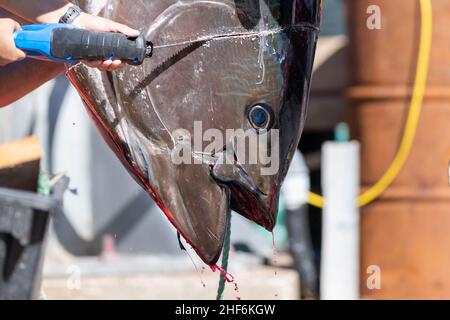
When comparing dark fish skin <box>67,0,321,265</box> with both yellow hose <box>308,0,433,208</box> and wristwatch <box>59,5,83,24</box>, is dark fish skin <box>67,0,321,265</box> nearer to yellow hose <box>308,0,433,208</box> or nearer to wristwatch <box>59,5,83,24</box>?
wristwatch <box>59,5,83,24</box>

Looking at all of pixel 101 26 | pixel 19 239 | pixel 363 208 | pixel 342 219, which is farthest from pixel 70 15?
pixel 363 208

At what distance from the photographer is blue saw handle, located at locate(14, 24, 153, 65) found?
203 centimetres

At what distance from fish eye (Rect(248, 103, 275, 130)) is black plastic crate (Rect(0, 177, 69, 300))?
1239 millimetres

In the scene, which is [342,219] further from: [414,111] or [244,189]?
[244,189]

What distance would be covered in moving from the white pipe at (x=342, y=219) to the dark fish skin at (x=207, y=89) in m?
3.11

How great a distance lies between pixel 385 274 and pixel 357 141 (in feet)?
2.64

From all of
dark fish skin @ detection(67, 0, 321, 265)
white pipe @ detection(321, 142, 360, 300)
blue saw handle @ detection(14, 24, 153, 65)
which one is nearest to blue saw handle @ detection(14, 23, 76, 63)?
blue saw handle @ detection(14, 24, 153, 65)

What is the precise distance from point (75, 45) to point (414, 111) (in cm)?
364

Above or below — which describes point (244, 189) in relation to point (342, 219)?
above

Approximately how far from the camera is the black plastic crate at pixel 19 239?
3.24 metres

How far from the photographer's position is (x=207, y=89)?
2.23m

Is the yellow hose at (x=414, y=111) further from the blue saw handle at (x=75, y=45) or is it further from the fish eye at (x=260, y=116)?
the blue saw handle at (x=75, y=45)
